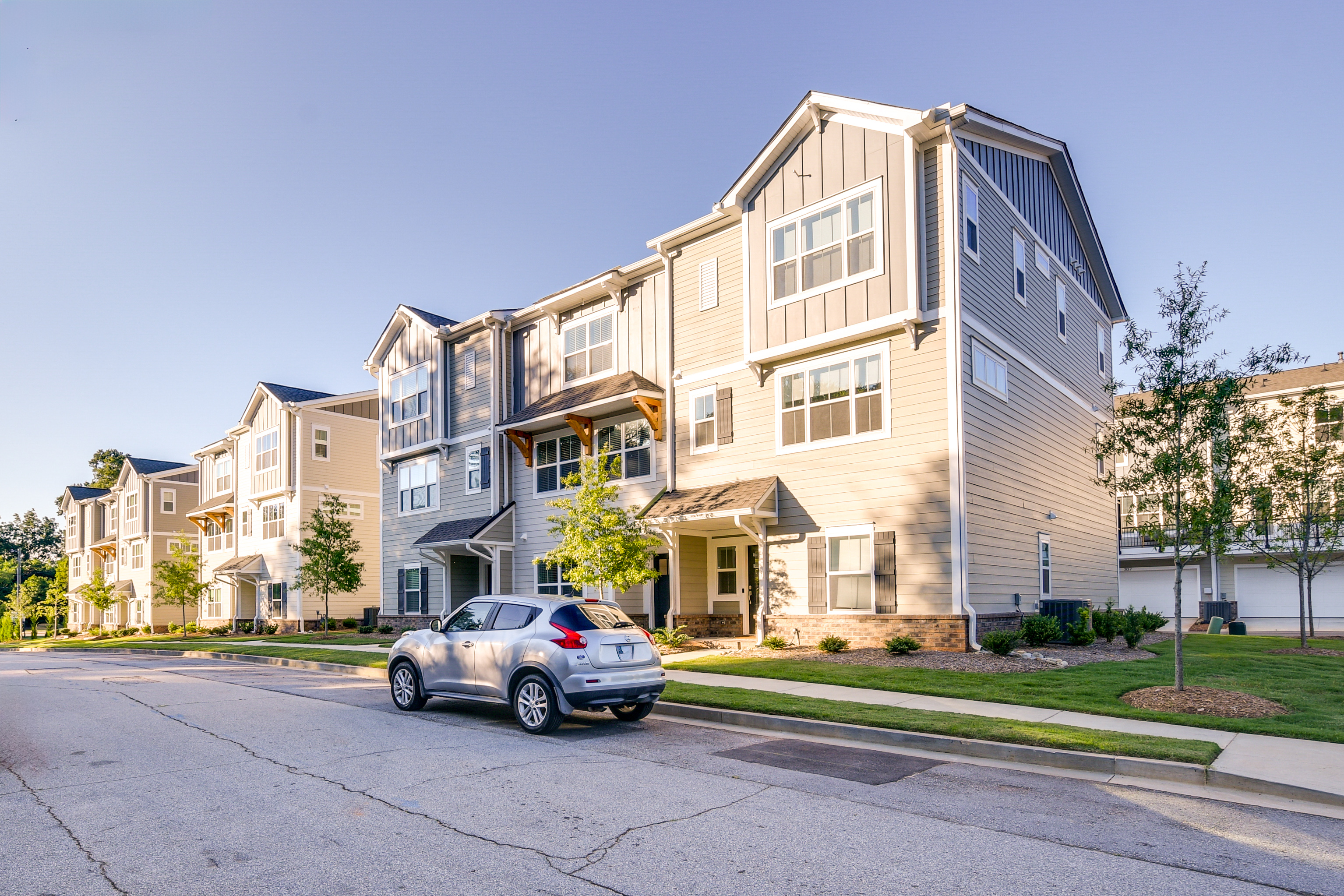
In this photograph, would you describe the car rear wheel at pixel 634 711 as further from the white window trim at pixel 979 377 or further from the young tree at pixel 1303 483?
the young tree at pixel 1303 483

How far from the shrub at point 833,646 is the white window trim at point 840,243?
6961mm

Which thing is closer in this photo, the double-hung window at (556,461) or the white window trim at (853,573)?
the white window trim at (853,573)

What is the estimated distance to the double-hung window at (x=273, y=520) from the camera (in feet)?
127

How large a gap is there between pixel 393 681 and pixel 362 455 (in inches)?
1126

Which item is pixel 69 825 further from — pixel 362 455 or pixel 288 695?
pixel 362 455

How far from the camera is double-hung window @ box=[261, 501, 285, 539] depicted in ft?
127

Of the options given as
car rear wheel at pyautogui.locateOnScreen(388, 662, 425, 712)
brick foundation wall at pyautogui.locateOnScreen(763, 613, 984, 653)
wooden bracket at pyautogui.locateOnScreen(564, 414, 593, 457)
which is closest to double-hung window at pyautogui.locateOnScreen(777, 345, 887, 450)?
brick foundation wall at pyautogui.locateOnScreen(763, 613, 984, 653)

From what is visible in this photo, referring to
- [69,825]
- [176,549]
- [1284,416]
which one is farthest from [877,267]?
[176,549]

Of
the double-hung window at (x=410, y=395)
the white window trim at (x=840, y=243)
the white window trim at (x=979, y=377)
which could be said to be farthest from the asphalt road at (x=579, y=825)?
the double-hung window at (x=410, y=395)

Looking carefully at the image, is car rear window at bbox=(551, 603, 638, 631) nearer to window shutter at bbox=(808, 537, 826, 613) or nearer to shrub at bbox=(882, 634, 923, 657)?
shrub at bbox=(882, 634, 923, 657)

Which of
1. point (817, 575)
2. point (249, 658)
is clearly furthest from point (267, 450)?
point (817, 575)

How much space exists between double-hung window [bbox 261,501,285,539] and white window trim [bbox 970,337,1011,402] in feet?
102

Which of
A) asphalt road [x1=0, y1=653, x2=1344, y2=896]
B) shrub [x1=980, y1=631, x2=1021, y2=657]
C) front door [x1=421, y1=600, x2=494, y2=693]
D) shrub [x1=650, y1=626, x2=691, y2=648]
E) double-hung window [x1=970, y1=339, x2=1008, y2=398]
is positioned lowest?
shrub [x1=650, y1=626, x2=691, y2=648]

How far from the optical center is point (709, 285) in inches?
843
